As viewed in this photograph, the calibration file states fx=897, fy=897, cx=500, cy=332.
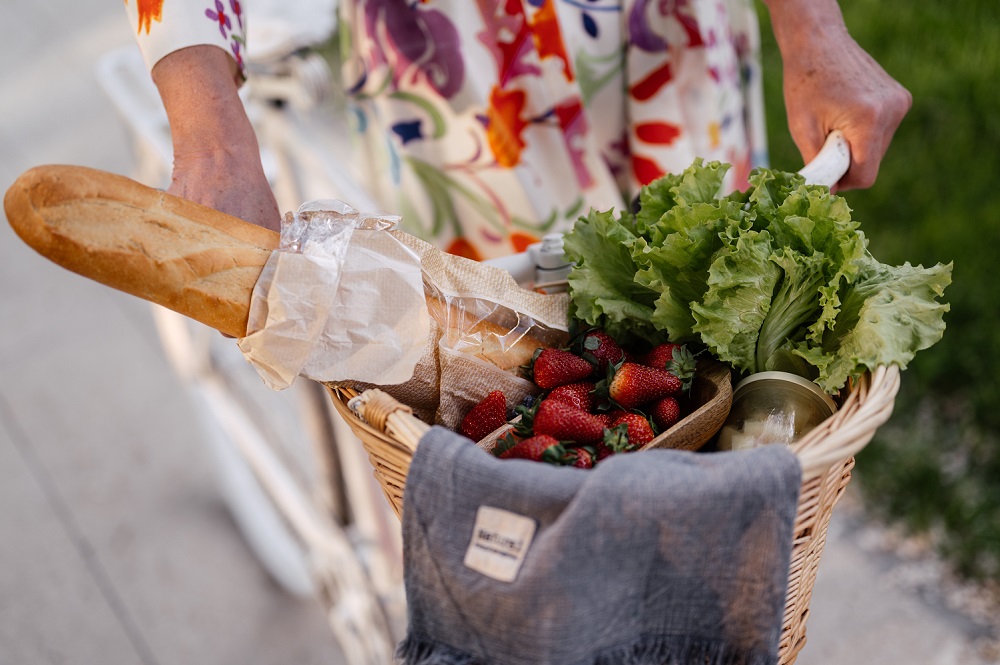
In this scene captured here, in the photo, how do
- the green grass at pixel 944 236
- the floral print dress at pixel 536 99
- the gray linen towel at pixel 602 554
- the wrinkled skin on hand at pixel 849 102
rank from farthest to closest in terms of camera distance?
the green grass at pixel 944 236 → the floral print dress at pixel 536 99 → the wrinkled skin on hand at pixel 849 102 → the gray linen towel at pixel 602 554

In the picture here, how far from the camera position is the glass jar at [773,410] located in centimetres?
86

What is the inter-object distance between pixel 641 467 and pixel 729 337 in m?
0.24

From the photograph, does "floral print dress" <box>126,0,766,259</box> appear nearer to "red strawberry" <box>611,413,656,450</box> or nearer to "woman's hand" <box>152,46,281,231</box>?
"woman's hand" <box>152,46,281,231</box>

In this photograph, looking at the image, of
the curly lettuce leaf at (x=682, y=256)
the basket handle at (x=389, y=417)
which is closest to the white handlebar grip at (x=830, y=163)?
the curly lettuce leaf at (x=682, y=256)

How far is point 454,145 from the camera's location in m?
1.32

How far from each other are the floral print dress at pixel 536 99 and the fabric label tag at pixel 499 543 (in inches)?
27.1

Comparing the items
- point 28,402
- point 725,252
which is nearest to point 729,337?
point 725,252

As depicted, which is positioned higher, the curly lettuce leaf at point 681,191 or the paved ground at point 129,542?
the curly lettuce leaf at point 681,191

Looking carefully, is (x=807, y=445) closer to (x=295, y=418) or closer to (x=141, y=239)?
(x=141, y=239)

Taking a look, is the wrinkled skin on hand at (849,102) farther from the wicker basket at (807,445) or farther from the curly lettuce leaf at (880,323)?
the wicker basket at (807,445)

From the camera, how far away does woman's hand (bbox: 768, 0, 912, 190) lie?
103 cm

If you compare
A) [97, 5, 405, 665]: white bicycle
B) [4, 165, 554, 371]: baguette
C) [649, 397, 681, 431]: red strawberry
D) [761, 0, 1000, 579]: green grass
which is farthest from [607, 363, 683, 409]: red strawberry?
[761, 0, 1000, 579]: green grass

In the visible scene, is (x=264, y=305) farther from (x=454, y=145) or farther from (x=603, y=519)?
(x=454, y=145)

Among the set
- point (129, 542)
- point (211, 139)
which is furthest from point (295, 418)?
point (211, 139)
